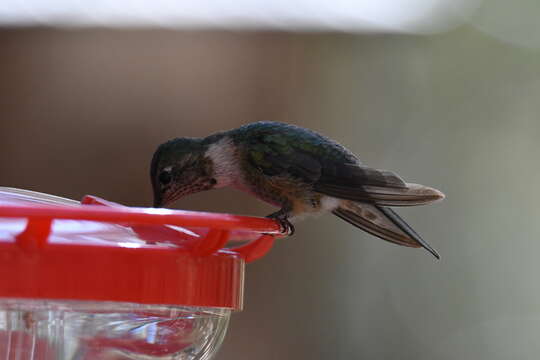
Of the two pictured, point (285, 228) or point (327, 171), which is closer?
point (285, 228)

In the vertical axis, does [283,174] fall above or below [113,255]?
above

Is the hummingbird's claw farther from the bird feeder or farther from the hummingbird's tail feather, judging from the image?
the hummingbird's tail feather

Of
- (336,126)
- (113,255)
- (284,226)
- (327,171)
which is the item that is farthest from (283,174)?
(336,126)

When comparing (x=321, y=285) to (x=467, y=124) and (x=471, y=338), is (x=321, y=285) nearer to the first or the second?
(x=471, y=338)

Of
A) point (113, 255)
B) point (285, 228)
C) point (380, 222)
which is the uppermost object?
point (380, 222)


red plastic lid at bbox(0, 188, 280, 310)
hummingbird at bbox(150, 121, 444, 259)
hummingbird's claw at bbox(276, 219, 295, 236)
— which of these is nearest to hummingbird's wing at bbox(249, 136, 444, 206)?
A: hummingbird at bbox(150, 121, 444, 259)

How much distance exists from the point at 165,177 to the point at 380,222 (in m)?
0.74

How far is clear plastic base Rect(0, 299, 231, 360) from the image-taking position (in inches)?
63.3

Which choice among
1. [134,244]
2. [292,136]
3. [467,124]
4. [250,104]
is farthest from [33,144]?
[134,244]

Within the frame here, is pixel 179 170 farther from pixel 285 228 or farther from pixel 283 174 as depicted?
pixel 285 228

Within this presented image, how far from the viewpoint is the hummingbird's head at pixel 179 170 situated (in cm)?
258

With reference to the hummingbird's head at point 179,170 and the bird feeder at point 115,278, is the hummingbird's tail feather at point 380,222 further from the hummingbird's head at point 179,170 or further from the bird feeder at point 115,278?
the bird feeder at point 115,278

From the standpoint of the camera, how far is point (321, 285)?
4.53m

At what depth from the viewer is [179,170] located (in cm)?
265
